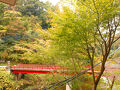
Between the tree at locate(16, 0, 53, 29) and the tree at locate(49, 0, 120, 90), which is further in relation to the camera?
the tree at locate(16, 0, 53, 29)

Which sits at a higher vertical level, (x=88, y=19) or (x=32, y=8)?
(x=32, y=8)

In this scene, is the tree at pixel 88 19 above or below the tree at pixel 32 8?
below

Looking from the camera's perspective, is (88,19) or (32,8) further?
(32,8)

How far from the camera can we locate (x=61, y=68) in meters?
3.36

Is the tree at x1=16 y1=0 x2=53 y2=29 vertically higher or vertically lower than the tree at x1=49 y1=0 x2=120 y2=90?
higher

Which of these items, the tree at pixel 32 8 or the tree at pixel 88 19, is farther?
the tree at pixel 32 8

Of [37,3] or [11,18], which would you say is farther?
[37,3]

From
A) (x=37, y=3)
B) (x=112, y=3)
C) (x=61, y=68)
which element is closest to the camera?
(x=112, y=3)

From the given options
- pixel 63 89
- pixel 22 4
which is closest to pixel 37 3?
pixel 22 4

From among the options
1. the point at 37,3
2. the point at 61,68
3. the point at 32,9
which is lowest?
the point at 61,68

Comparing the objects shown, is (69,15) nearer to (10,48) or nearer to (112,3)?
(112,3)

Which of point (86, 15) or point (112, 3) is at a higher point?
point (112, 3)

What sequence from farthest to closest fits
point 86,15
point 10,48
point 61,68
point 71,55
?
point 10,48, point 61,68, point 71,55, point 86,15

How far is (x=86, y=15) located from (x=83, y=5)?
0.18 m
